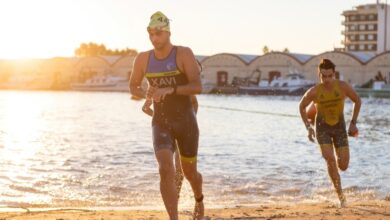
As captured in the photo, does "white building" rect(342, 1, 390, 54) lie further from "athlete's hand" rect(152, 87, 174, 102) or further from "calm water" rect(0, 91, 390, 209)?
"athlete's hand" rect(152, 87, 174, 102)

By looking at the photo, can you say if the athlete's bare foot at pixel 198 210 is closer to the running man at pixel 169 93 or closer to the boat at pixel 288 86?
the running man at pixel 169 93

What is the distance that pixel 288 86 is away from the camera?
70812 millimetres

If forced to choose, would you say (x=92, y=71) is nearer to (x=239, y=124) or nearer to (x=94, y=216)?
(x=239, y=124)

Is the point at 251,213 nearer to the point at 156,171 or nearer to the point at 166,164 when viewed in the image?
the point at 166,164

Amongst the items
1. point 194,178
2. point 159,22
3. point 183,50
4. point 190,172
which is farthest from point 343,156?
point 159,22

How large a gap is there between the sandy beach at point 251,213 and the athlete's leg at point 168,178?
5.07 ft

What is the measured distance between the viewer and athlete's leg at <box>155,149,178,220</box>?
20.5ft

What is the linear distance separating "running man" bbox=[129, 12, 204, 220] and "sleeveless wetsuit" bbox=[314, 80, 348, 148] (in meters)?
2.82

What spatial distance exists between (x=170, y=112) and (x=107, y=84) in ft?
298

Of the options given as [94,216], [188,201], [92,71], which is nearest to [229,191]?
[188,201]

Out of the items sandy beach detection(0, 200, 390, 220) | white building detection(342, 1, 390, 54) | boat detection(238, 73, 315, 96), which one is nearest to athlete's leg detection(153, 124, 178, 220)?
sandy beach detection(0, 200, 390, 220)

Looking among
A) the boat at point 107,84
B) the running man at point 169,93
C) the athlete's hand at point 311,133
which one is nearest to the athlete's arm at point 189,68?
the running man at point 169,93

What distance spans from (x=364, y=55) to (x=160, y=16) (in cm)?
7361

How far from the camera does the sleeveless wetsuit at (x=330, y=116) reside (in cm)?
875
